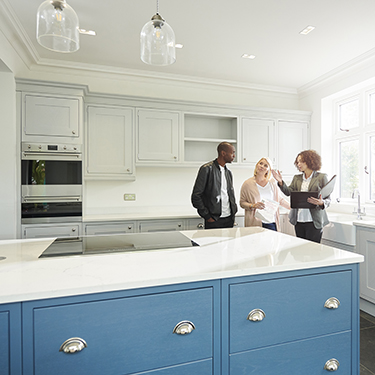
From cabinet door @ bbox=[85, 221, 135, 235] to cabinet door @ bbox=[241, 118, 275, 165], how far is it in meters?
1.82

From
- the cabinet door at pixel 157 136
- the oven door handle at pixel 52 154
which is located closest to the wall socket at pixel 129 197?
the cabinet door at pixel 157 136

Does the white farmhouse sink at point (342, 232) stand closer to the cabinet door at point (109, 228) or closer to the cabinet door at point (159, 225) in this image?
the cabinet door at point (159, 225)

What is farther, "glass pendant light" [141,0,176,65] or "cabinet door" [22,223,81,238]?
"cabinet door" [22,223,81,238]

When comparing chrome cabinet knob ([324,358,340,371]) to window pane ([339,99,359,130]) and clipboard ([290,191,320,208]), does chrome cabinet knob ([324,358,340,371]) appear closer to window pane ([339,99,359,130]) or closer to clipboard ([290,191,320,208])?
clipboard ([290,191,320,208])

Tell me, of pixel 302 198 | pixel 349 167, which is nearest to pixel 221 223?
pixel 302 198

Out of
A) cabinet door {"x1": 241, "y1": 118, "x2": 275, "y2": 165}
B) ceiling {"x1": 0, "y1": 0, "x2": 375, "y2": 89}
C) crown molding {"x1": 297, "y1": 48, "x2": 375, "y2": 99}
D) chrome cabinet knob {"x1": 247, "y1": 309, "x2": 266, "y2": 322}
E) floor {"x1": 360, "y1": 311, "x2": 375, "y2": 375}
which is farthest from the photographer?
cabinet door {"x1": 241, "y1": 118, "x2": 275, "y2": 165}

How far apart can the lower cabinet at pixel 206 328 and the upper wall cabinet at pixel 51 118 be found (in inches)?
99.5

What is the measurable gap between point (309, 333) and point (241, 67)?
3.33m

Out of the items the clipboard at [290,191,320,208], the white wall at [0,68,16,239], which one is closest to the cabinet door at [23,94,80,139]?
the white wall at [0,68,16,239]

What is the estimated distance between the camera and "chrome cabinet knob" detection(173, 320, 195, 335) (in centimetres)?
105

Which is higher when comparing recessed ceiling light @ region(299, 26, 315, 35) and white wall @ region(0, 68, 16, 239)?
recessed ceiling light @ region(299, 26, 315, 35)

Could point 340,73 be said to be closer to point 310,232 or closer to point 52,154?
point 310,232

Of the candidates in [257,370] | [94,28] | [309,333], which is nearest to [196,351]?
[257,370]

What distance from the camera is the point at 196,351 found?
3.53 feet
